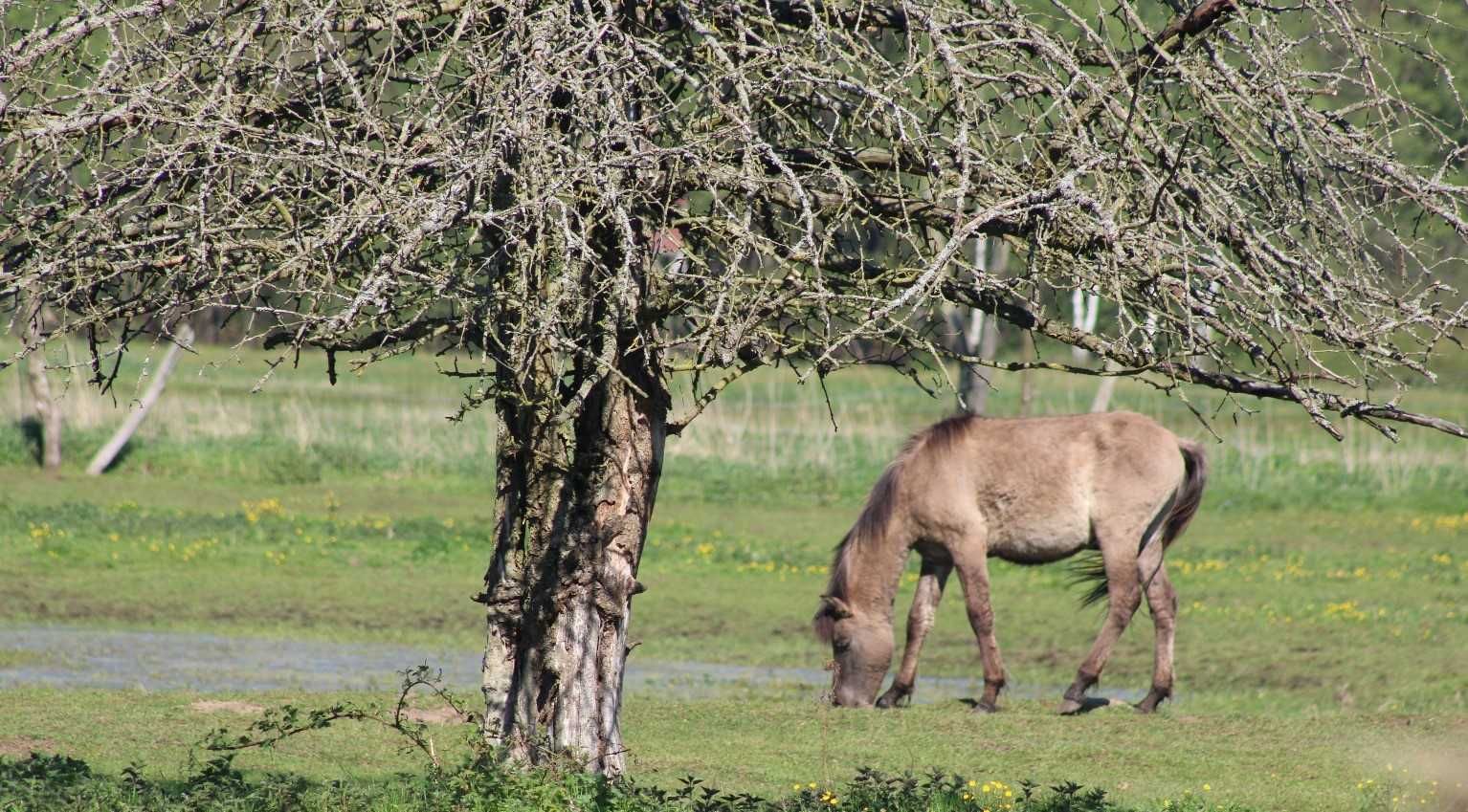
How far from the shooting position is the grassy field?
31.6 feet

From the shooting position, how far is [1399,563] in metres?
19.1

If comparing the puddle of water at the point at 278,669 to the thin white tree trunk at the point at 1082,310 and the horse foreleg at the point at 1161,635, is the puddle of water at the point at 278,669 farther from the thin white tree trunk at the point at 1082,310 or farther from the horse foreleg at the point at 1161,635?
the thin white tree trunk at the point at 1082,310

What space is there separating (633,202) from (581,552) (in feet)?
5.52

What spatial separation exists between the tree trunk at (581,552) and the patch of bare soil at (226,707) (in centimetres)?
343

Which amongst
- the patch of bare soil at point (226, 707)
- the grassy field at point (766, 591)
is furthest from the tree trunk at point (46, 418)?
the patch of bare soil at point (226, 707)

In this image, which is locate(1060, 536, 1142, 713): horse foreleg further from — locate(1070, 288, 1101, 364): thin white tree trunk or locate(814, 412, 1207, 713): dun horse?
locate(1070, 288, 1101, 364): thin white tree trunk

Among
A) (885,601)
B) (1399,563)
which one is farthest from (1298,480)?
(885,601)

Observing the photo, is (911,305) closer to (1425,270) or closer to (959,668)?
(1425,270)

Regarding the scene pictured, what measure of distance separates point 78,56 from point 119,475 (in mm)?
17627

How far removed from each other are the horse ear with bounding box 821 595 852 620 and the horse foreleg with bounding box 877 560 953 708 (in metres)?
0.52

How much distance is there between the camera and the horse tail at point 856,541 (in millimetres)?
12359

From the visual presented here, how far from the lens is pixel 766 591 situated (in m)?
17.3

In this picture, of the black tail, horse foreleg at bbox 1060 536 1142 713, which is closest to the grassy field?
horse foreleg at bbox 1060 536 1142 713

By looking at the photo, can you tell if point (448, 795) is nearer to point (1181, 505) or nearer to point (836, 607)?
point (836, 607)
